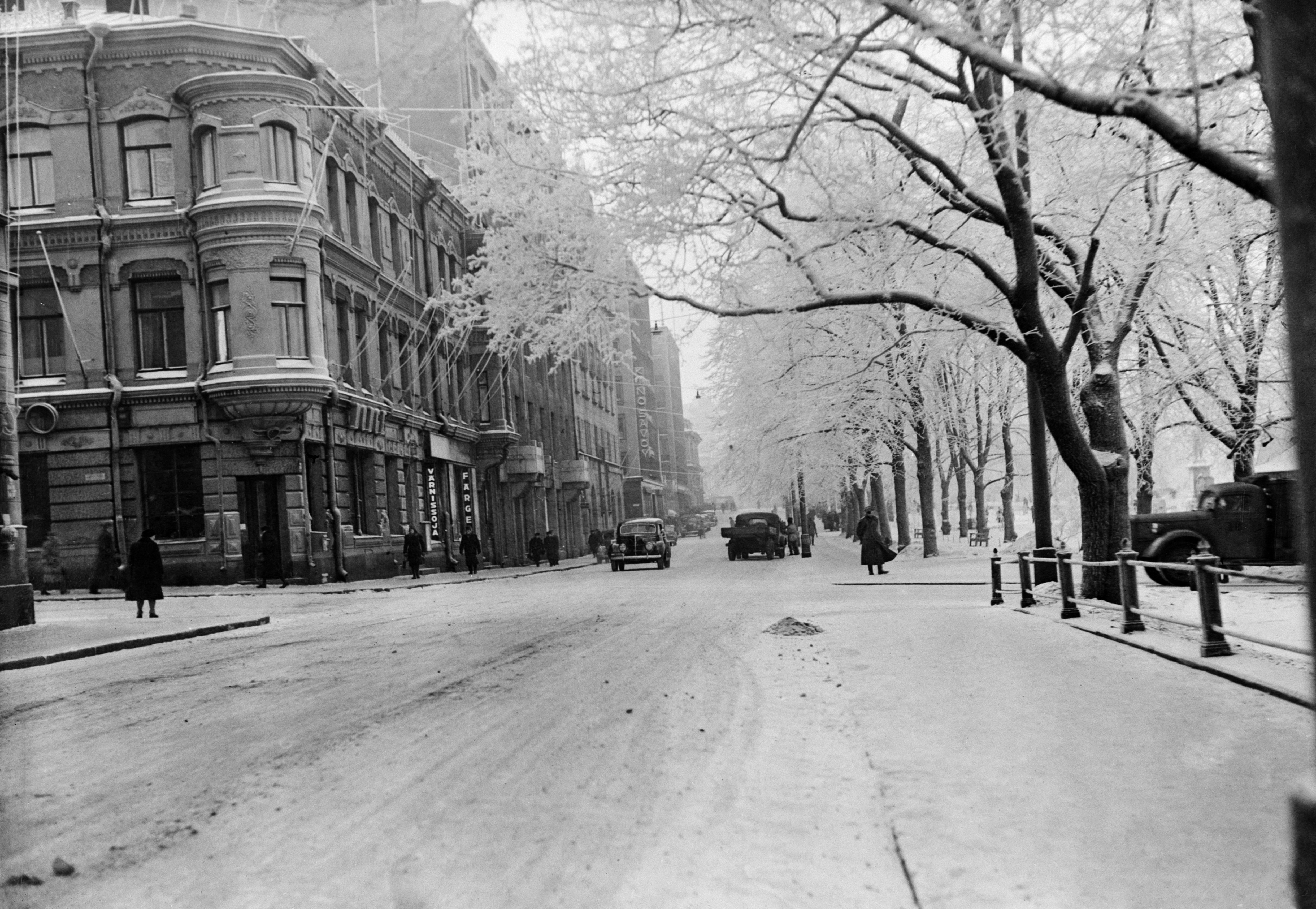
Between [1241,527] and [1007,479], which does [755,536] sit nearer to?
[1007,479]

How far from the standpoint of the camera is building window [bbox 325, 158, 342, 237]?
31719 mm

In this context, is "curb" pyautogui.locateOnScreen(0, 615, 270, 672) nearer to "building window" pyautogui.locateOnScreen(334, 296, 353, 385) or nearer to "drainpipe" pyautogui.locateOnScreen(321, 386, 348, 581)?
"drainpipe" pyautogui.locateOnScreen(321, 386, 348, 581)

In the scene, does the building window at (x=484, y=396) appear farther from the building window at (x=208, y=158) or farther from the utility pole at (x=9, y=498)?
the utility pole at (x=9, y=498)

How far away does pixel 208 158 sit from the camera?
29.1 m

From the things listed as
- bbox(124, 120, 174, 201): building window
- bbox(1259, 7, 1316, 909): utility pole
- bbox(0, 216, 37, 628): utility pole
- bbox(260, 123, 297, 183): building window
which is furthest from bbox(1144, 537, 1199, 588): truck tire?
bbox(124, 120, 174, 201): building window

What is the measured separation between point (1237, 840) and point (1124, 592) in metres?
7.43

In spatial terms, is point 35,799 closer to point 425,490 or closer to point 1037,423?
point 1037,423

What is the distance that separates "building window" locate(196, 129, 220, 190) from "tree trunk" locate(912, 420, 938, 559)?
19.4 m

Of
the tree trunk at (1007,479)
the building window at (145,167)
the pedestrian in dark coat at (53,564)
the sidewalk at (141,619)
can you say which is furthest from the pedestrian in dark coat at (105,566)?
the tree trunk at (1007,479)

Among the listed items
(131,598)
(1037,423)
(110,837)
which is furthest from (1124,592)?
(131,598)

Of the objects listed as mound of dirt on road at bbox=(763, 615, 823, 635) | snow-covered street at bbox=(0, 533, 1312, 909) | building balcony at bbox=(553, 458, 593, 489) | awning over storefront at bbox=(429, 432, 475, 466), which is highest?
awning over storefront at bbox=(429, 432, 475, 466)

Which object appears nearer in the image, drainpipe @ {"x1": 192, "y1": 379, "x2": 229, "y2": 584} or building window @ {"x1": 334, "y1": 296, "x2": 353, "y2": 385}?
Answer: drainpipe @ {"x1": 192, "y1": 379, "x2": 229, "y2": 584}

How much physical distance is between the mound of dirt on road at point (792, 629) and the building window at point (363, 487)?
20.7m

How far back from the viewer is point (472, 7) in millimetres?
6898
